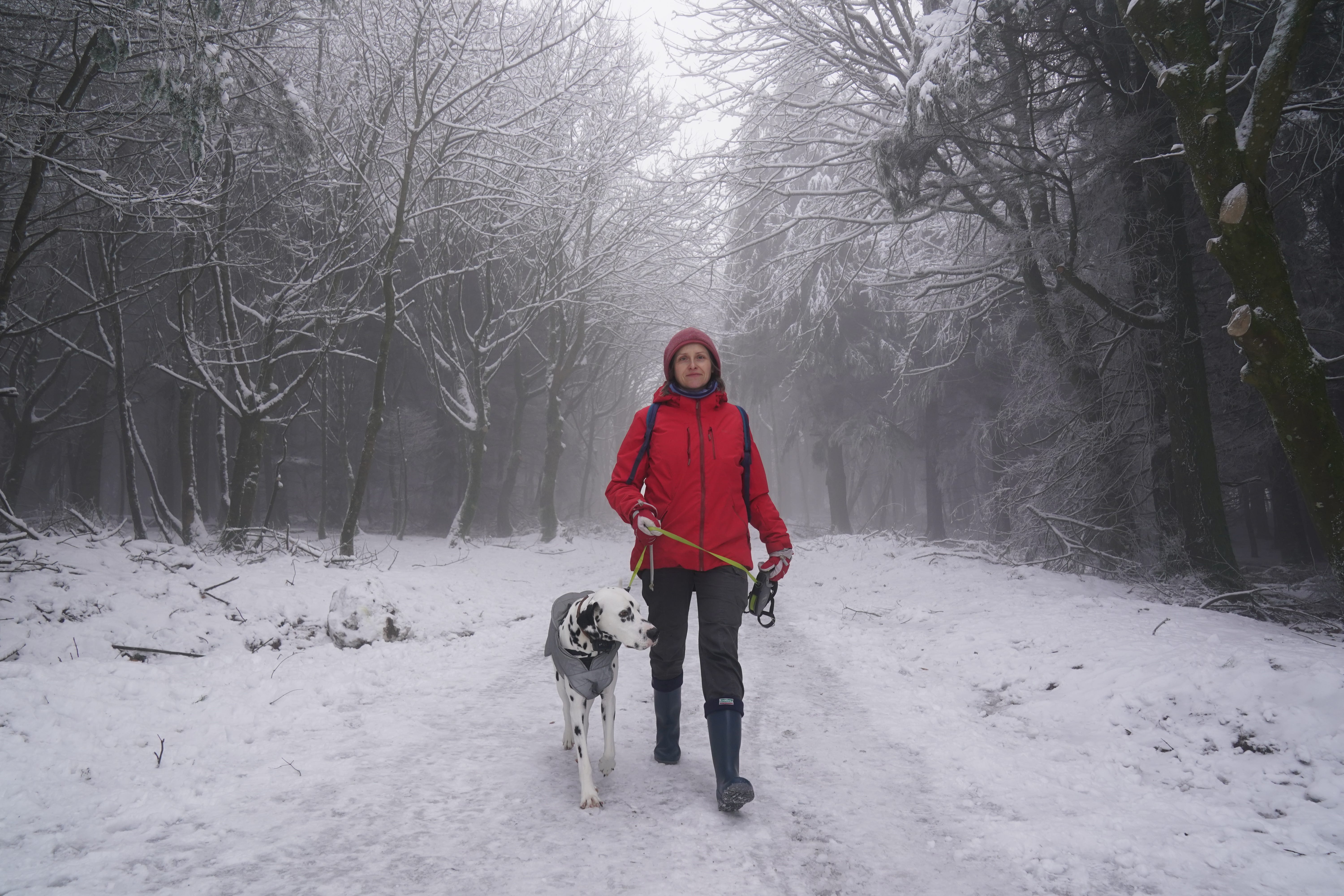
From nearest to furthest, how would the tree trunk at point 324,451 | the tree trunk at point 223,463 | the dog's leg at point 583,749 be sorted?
the dog's leg at point 583,749, the tree trunk at point 223,463, the tree trunk at point 324,451

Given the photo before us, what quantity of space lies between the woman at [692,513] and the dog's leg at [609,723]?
0.25 metres

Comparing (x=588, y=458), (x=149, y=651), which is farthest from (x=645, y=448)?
(x=588, y=458)

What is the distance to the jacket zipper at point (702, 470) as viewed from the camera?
12.4ft

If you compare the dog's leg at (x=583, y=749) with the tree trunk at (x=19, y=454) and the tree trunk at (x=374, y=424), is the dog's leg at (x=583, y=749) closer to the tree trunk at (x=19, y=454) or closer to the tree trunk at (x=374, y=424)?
the tree trunk at (x=374, y=424)

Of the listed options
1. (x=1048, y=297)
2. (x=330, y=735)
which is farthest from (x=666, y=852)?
(x=1048, y=297)

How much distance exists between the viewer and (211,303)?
17797 millimetres

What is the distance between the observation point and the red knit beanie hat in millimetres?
3955

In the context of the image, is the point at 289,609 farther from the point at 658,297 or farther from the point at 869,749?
the point at 658,297

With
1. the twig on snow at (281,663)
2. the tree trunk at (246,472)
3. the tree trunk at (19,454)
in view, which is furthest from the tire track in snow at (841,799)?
the tree trunk at (19,454)

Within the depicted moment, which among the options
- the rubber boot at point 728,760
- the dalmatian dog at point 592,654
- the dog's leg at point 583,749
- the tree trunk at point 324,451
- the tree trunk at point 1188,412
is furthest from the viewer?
the tree trunk at point 324,451

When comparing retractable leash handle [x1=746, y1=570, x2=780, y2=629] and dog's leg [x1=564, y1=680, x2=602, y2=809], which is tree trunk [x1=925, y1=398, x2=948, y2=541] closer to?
retractable leash handle [x1=746, y1=570, x2=780, y2=629]

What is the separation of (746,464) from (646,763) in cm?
182

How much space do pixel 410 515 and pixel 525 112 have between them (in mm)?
18699

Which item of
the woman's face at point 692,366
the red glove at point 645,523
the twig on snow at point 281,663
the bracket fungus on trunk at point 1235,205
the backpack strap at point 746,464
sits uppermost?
the bracket fungus on trunk at point 1235,205
